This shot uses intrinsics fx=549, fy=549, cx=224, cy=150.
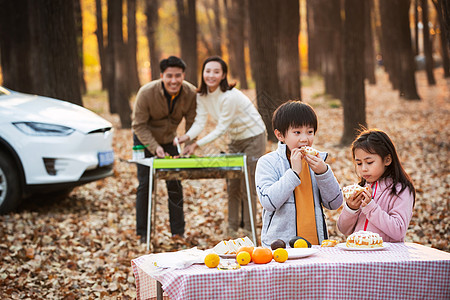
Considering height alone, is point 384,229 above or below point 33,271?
above

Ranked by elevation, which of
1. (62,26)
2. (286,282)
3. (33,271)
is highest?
(62,26)

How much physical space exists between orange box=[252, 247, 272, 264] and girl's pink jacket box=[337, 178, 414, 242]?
88 cm

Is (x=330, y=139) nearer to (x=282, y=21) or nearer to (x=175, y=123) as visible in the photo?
(x=282, y=21)

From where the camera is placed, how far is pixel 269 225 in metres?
3.76

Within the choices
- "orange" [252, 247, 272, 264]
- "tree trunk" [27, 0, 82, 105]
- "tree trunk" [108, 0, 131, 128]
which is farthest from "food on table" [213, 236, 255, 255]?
"tree trunk" [108, 0, 131, 128]

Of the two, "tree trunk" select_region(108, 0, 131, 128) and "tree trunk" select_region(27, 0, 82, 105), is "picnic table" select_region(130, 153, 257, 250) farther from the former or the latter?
"tree trunk" select_region(108, 0, 131, 128)

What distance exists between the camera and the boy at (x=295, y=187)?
3574 millimetres

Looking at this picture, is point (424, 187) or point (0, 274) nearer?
point (0, 274)

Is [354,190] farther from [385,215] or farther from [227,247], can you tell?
[227,247]

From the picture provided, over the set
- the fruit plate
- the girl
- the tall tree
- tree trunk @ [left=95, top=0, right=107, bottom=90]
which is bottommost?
the fruit plate

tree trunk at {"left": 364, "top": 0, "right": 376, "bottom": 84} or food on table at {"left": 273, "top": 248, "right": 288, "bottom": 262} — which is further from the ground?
tree trunk at {"left": 364, "top": 0, "right": 376, "bottom": 84}

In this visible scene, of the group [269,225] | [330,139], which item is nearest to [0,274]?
[269,225]

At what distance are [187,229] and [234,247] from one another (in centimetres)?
442

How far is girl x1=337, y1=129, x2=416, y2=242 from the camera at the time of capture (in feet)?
11.3
